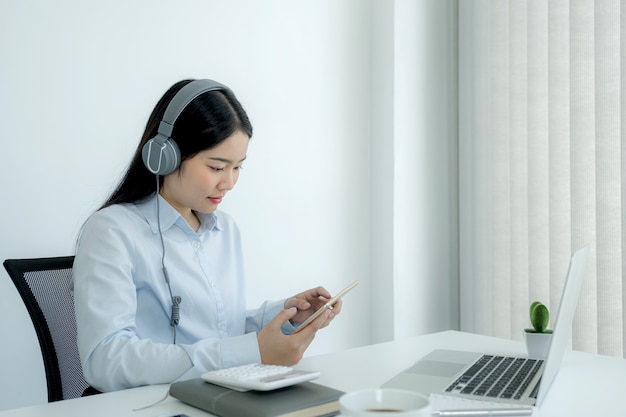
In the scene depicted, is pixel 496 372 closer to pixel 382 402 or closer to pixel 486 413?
pixel 486 413

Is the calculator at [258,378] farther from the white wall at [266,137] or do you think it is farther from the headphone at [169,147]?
the white wall at [266,137]

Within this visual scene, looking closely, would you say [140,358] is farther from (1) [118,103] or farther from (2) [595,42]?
(2) [595,42]

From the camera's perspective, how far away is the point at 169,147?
4.37ft

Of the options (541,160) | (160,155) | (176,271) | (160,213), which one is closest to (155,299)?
(176,271)

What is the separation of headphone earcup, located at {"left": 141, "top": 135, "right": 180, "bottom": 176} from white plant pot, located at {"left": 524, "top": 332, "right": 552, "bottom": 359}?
82 centimetres

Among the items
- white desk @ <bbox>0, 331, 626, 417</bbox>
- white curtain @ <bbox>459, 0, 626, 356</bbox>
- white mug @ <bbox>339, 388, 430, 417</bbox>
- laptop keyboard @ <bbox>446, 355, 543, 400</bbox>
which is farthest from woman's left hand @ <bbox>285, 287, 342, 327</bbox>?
white curtain @ <bbox>459, 0, 626, 356</bbox>

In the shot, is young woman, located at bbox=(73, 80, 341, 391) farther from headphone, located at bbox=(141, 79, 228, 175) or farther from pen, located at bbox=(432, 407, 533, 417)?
pen, located at bbox=(432, 407, 533, 417)

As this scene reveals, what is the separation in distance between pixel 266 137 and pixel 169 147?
1.12m

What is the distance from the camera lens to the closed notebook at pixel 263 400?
849 millimetres

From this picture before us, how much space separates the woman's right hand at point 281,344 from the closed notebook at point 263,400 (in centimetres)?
16

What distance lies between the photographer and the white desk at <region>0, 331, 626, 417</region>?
0.94 m

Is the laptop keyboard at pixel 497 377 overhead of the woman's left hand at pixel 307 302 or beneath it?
beneath

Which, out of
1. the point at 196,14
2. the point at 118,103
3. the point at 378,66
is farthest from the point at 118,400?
the point at 378,66

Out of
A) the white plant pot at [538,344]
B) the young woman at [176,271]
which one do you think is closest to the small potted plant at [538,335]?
the white plant pot at [538,344]
